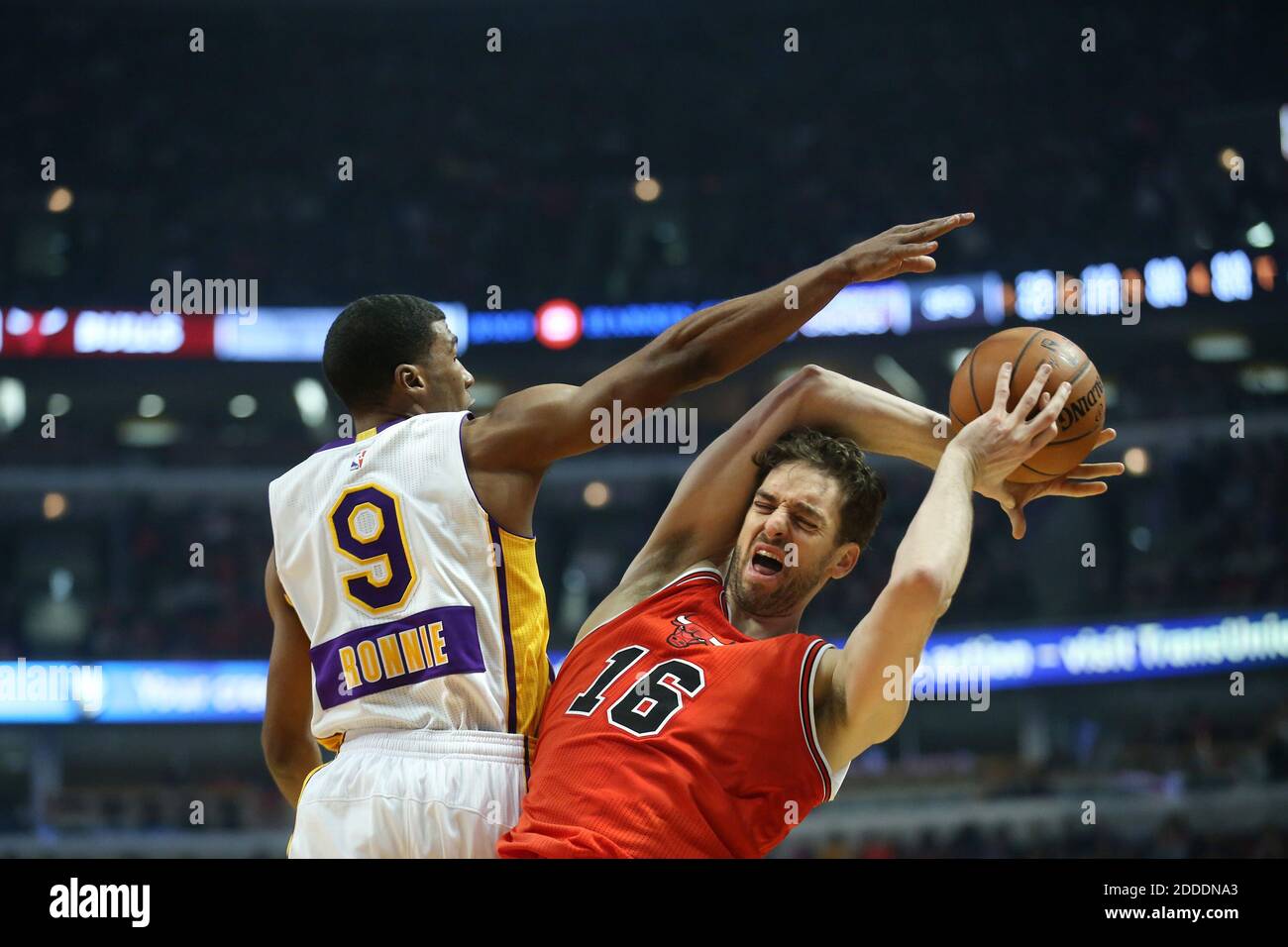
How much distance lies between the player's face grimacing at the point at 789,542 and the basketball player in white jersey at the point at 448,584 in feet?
1.29

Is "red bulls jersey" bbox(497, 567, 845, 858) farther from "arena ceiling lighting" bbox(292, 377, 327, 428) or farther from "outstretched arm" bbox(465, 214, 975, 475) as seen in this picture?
"arena ceiling lighting" bbox(292, 377, 327, 428)

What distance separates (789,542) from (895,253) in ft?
2.38

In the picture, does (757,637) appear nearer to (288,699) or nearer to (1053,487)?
(1053,487)

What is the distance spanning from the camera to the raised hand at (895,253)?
2.95 metres

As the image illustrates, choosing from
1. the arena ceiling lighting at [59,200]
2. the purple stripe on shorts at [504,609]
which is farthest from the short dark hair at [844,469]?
the arena ceiling lighting at [59,200]

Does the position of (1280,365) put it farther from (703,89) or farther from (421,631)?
(421,631)

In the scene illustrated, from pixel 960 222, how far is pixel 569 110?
711 inches

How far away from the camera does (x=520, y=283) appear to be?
57.8ft

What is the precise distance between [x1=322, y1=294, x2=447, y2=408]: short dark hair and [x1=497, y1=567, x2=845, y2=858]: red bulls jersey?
0.87 metres

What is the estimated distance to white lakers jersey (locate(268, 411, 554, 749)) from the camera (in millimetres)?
2951

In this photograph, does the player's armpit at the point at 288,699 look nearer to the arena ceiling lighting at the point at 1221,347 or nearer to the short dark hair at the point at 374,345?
the short dark hair at the point at 374,345

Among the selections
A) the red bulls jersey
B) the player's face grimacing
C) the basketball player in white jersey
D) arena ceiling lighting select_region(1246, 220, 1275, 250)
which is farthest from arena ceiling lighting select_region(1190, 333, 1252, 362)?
the red bulls jersey

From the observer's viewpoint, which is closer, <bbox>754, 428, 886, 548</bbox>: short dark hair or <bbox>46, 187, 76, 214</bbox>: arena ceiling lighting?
<bbox>754, 428, 886, 548</bbox>: short dark hair

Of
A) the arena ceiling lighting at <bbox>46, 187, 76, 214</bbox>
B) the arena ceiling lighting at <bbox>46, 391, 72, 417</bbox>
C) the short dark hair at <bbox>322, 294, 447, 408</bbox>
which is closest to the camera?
the short dark hair at <bbox>322, 294, 447, 408</bbox>
